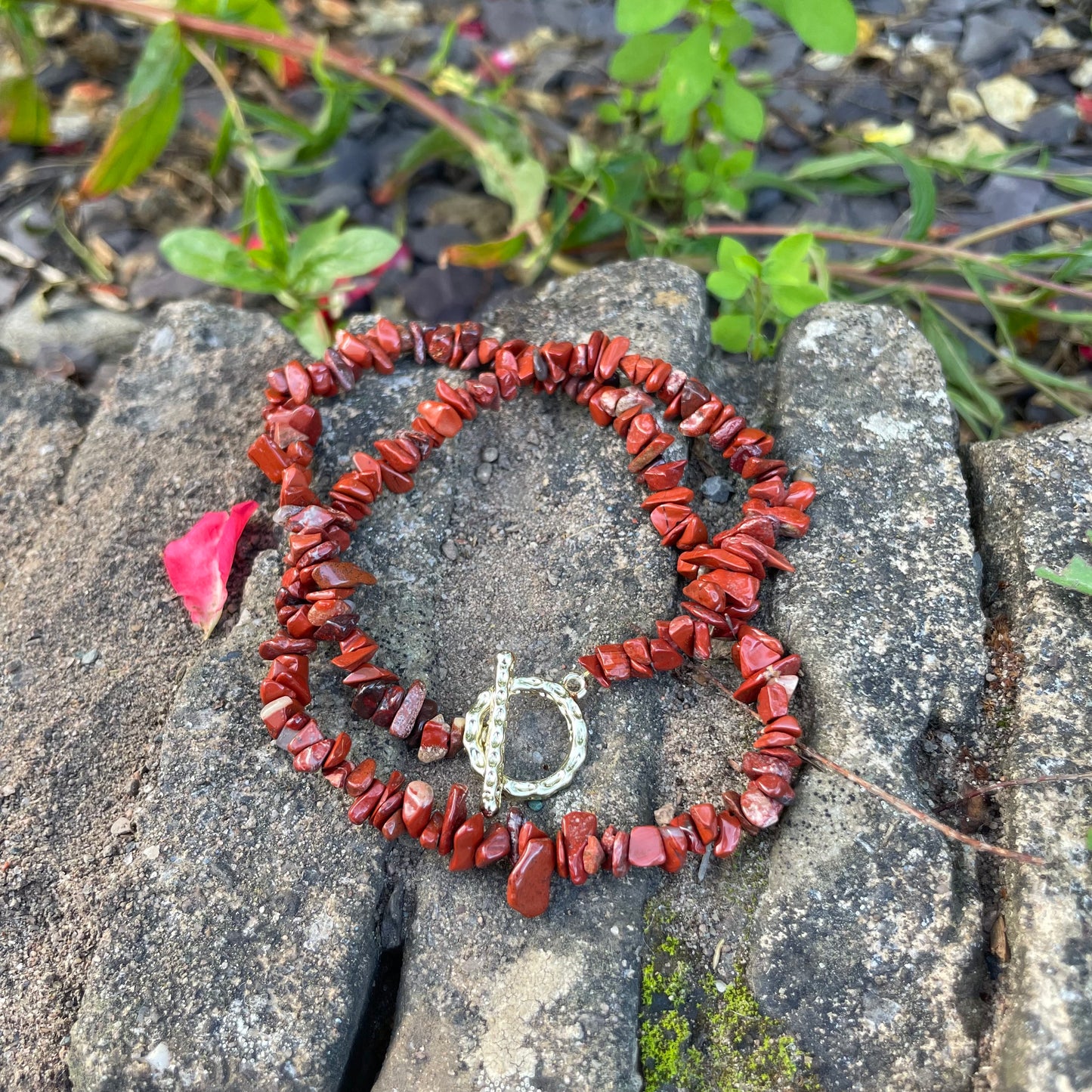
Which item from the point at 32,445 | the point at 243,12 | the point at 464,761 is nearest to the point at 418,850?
the point at 464,761

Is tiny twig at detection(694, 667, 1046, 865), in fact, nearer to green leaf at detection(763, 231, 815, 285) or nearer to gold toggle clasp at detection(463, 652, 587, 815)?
gold toggle clasp at detection(463, 652, 587, 815)

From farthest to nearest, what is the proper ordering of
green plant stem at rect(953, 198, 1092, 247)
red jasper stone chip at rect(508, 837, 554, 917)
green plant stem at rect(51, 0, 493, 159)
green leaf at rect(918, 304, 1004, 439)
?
1. green plant stem at rect(51, 0, 493, 159)
2. green leaf at rect(918, 304, 1004, 439)
3. green plant stem at rect(953, 198, 1092, 247)
4. red jasper stone chip at rect(508, 837, 554, 917)

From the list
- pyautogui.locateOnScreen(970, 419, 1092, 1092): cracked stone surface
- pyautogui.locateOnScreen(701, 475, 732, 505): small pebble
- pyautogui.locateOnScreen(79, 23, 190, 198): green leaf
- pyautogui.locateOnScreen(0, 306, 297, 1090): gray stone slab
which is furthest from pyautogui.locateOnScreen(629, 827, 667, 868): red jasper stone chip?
pyautogui.locateOnScreen(79, 23, 190, 198): green leaf

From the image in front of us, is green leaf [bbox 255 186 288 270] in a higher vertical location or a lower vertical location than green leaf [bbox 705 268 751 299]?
higher

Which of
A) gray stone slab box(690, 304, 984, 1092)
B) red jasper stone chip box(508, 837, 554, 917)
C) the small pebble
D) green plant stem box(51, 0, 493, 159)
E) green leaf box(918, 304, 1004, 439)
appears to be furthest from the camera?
green plant stem box(51, 0, 493, 159)

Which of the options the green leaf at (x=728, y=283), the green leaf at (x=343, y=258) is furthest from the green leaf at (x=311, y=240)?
the green leaf at (x=728, y=283)

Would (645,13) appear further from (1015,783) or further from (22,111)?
(22,111)

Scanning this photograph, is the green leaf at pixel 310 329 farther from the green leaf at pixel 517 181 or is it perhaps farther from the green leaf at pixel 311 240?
the green leaf at pixel 517 181
